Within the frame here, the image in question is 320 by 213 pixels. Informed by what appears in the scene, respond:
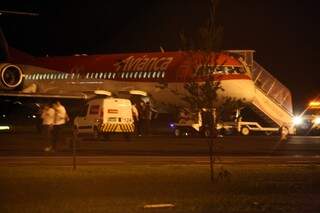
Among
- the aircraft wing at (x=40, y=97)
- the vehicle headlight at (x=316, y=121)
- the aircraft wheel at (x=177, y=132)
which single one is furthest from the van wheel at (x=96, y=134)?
the vehicle headlight at (x=316, y=121)


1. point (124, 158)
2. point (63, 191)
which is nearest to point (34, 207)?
point (63, 191)

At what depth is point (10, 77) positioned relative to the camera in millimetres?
42062

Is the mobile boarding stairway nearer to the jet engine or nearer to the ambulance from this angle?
the ambulance

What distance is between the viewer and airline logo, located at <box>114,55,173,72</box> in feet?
162

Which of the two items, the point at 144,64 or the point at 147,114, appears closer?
the point at 147,114

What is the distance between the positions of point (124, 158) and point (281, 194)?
33.9 ft

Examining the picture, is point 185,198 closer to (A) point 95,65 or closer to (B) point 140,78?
(B) point 140,78

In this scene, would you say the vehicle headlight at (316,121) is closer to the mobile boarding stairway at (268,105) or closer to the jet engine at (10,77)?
the mobile boarding stairway at (268,105)

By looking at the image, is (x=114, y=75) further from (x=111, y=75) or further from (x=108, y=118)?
(x=108, y=118)

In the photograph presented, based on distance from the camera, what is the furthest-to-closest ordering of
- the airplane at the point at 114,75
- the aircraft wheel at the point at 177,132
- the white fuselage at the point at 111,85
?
1. the aircraft wheel at the point at 177,132
2. the white fuselage at the point at 111,85
3. the airplane at the point at 114,75

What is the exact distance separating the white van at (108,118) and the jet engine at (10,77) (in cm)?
384

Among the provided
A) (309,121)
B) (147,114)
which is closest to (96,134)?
(147,114)

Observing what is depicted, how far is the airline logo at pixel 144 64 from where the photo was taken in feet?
162

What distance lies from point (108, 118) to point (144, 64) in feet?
36.9
